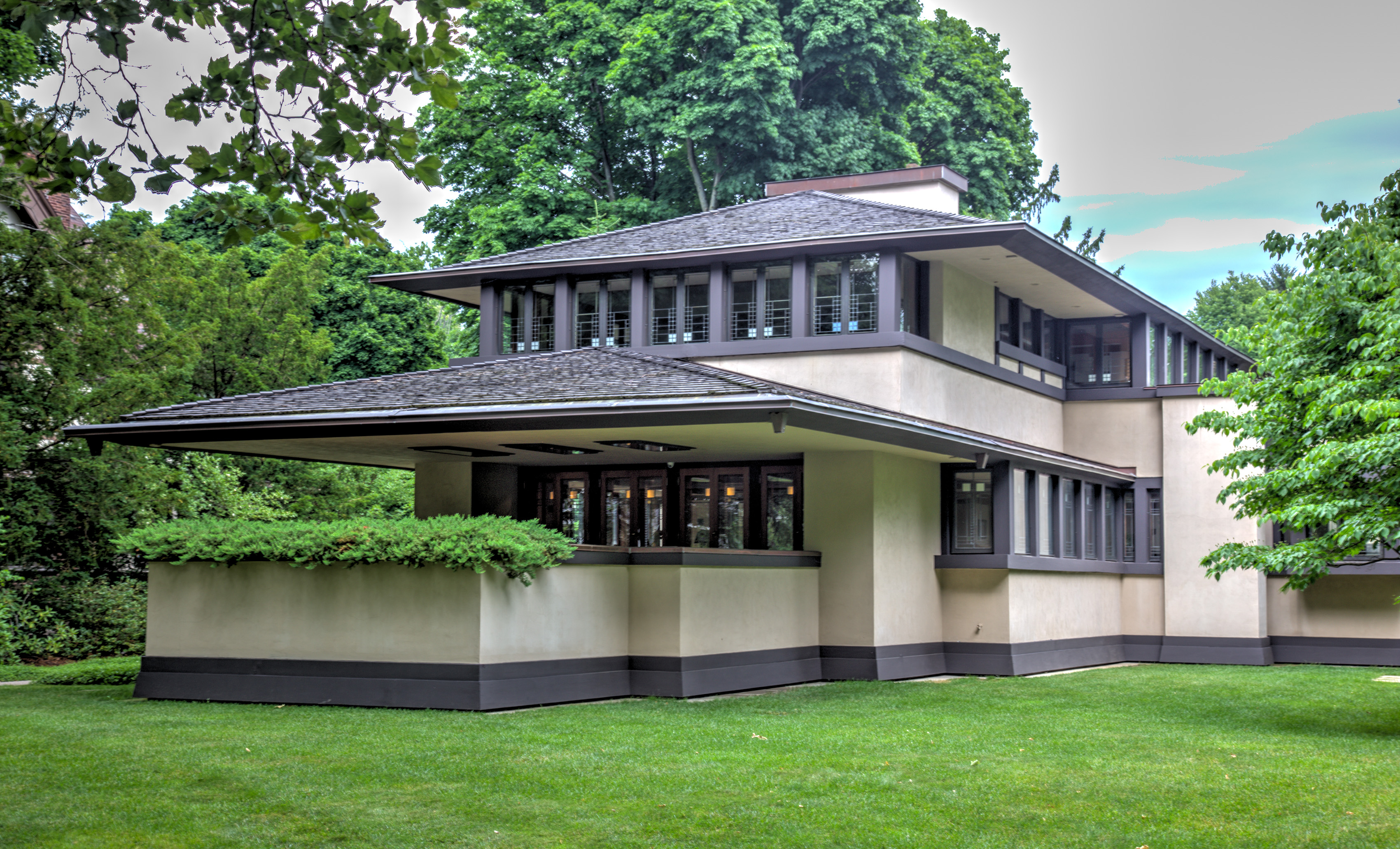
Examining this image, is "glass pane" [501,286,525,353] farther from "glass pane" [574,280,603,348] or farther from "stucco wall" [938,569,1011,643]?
"stucco wall" [938,569,1011,643]

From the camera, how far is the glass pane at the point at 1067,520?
21.8m

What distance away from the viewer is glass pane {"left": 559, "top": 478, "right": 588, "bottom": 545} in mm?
21062

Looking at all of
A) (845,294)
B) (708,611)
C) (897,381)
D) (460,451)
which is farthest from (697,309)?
(708,611)

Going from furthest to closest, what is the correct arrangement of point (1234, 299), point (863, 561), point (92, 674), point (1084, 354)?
1. point (1234, 299)
2. point (1084, 354)
3. point (863, 561)
4. point (92, 674)

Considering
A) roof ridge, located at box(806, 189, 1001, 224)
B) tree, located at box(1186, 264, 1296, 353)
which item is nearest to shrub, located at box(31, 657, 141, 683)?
roof ridge, located at box(806, 189, 1001, 224)

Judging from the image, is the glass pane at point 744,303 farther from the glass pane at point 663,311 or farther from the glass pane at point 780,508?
the glass pane at point 780,508

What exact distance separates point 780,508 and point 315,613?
719 centimetres

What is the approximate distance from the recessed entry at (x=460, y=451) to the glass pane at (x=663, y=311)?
9.67 ft

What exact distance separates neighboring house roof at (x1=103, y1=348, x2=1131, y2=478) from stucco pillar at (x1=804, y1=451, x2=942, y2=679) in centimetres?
114

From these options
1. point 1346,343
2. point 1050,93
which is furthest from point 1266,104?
point 1346,343

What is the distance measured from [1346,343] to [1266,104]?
180 feet

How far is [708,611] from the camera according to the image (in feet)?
53.5

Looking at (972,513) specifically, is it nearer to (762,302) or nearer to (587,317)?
(762,302)

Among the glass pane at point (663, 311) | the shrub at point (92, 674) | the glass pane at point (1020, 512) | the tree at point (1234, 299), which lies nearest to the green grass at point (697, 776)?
the shrub at point (92, 674)
